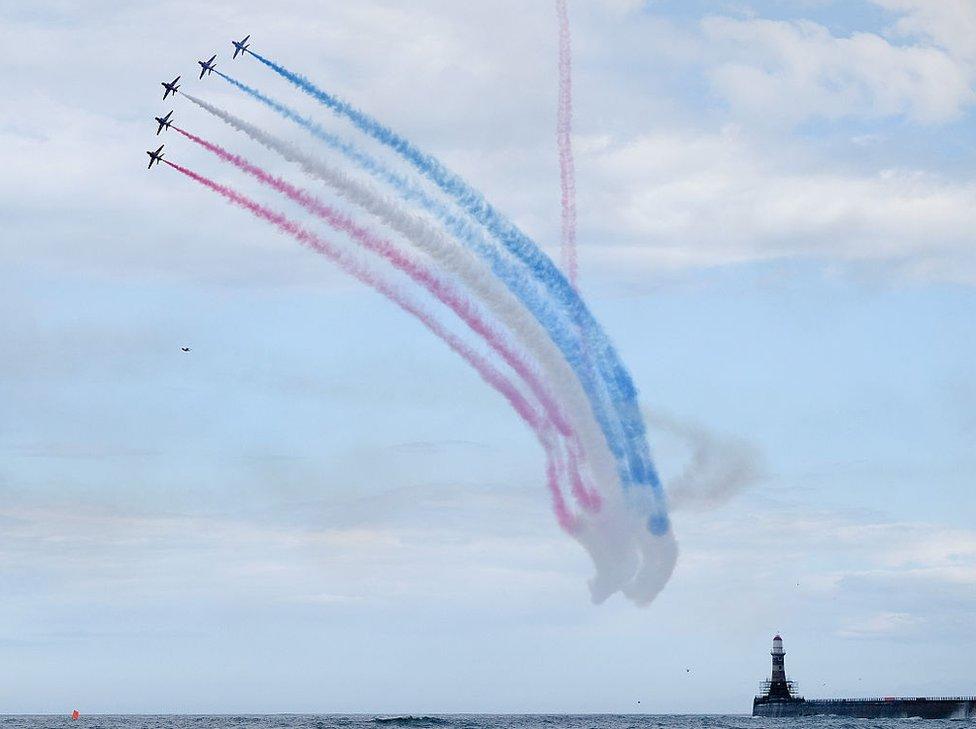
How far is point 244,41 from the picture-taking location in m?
104

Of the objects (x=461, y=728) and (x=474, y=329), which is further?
(x=461, y=728)

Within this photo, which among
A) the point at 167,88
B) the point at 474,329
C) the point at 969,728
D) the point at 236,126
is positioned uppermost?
the point at 167,88

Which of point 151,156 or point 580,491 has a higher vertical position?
point 151,156

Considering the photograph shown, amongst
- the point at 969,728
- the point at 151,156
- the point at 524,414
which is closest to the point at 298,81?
the point at 151,156

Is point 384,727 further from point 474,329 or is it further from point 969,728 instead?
point 474,329

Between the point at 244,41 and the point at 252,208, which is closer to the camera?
the point at 252,208

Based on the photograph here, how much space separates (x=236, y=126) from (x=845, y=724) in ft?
402

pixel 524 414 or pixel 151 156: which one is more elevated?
pixel 151 156

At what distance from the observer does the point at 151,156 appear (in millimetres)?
107125

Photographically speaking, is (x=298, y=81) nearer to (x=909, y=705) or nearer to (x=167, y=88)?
(x=167, y=88)

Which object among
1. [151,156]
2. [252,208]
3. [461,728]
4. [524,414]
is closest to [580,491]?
[524,414]

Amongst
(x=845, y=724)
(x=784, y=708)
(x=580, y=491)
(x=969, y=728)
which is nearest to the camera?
(x=580, y=491)

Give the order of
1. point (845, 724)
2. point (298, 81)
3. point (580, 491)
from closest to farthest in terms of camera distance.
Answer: point (298, 81)
point (580, 491)
point (845, 724)

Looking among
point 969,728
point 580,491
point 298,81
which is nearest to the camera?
point 298,81
